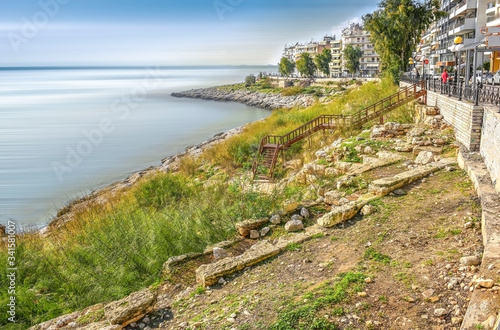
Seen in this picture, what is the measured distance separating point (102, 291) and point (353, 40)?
119m

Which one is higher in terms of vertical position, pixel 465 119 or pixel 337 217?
pixel 465 119

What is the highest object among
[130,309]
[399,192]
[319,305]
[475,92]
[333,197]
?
[475,92]

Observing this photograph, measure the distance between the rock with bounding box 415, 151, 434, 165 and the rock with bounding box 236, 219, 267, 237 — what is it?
567 cm

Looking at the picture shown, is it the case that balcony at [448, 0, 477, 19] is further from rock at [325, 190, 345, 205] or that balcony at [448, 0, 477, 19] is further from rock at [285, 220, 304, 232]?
rock at [285, 220, 304, 232]

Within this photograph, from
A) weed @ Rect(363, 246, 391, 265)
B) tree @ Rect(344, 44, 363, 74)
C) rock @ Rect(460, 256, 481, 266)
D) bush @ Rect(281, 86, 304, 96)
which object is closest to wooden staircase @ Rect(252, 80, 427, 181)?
weed @ Rect(363, 246, 391, 265)

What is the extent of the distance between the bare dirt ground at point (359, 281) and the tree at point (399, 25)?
24223 mm

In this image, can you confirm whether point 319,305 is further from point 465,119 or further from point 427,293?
point 465,119

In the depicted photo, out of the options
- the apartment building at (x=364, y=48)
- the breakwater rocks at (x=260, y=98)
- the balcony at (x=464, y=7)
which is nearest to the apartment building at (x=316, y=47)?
the apartment building at (x=364, y=48)

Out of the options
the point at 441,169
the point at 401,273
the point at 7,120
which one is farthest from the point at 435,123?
the point at 7,120

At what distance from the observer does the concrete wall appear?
445 inches

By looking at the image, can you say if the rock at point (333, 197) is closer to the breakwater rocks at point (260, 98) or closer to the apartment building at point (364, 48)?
the breakwater rocks at point (260, 98)

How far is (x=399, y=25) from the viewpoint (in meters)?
29.4

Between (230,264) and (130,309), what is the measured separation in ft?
6.36

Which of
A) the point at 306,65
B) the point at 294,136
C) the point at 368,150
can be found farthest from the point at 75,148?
the point at 306,65
